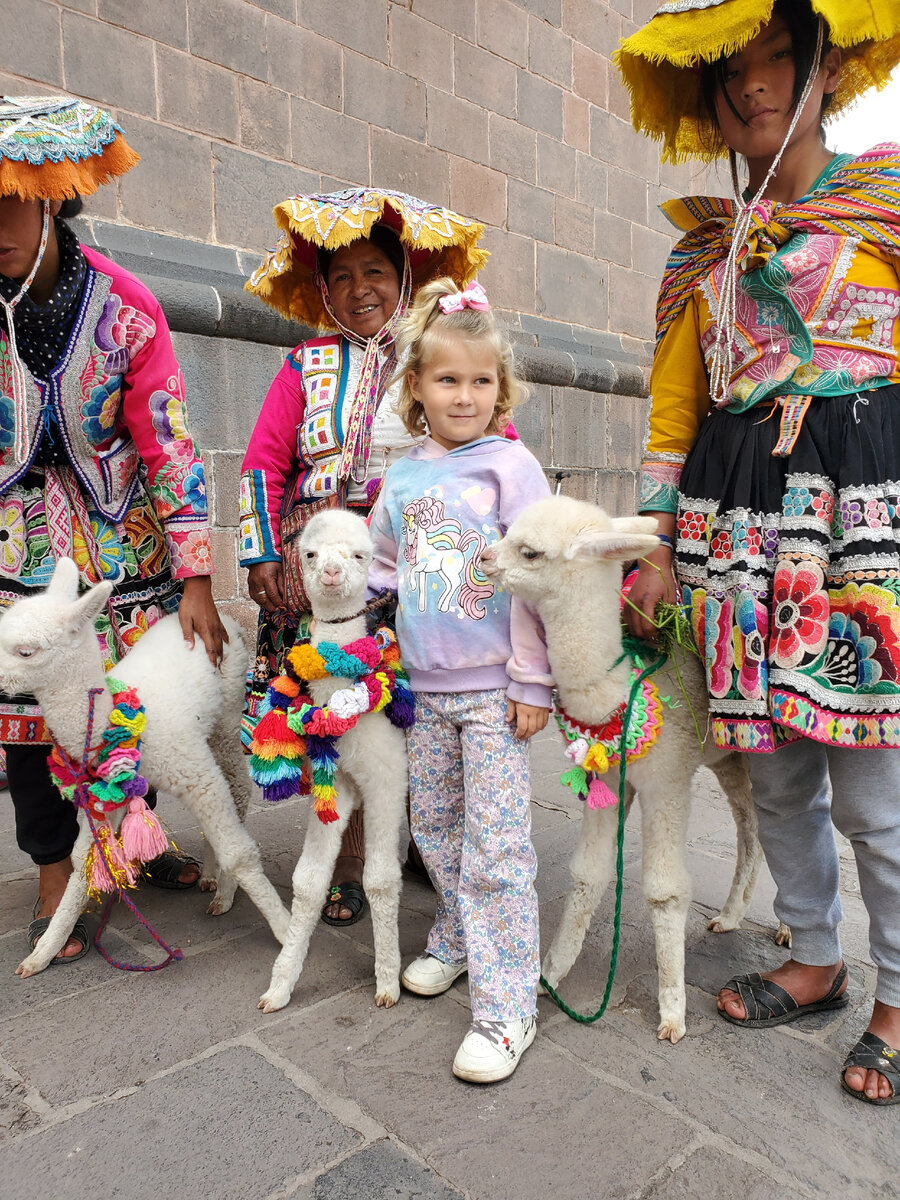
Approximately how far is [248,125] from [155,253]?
1076 millimetres

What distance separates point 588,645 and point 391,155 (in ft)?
15.4

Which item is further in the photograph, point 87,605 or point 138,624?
point 138,624

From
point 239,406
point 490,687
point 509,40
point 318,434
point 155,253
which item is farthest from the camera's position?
point 509,40

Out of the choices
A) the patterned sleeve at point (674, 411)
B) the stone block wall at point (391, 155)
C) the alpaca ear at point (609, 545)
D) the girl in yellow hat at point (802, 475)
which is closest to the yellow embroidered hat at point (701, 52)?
the girl in yellow hat at point (802, 475)

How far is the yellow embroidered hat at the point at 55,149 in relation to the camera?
2.09m

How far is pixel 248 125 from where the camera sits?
4816 mm

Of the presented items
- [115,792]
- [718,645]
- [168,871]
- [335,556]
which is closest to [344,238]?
[335,556]

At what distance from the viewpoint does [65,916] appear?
8.29 feet

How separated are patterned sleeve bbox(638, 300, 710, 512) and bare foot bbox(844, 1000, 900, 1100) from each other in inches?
53.1

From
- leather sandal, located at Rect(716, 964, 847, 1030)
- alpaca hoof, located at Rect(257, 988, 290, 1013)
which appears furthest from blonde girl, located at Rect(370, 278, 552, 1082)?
leather sandal, located at Rect(716, 964, 847, 1030)

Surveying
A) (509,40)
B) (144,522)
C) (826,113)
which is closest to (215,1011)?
(144,522)

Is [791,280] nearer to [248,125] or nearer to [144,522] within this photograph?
[144,522]

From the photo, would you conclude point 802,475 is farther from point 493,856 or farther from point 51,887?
point 51,887

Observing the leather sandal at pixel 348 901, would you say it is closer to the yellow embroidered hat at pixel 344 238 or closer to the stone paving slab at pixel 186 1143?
the stone paving slab at pixel 186 1143
